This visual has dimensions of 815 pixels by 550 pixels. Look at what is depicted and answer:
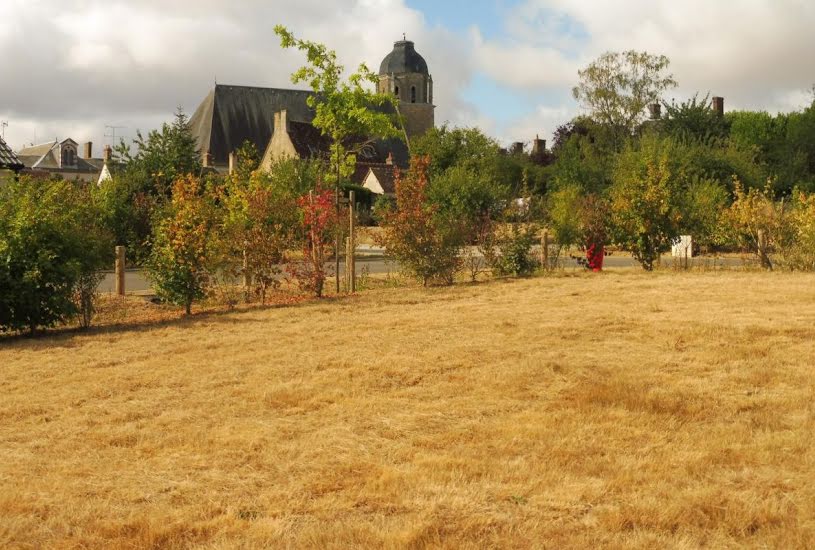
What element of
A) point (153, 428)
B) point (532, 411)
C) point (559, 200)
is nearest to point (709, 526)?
point (532, 411)

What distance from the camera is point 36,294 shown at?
460 inches

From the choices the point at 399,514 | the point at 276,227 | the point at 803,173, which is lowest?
the point at 399,514

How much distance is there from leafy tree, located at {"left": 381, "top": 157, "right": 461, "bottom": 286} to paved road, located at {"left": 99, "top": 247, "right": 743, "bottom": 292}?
1073 mm

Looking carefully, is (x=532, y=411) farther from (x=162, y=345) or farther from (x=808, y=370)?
(x=162, y=345)

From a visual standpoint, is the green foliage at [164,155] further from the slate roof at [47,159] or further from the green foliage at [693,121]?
the slate roof at [47,159]

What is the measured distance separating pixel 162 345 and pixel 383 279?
7802mm

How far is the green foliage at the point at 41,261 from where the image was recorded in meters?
11.6

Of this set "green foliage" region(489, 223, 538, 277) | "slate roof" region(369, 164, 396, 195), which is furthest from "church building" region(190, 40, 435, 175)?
"green foliage" region(489, 223, 538, 277)

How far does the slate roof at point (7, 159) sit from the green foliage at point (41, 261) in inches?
494

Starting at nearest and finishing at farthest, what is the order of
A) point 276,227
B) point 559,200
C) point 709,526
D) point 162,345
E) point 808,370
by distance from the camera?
point 709,526 → point 808,370 → point 162,345 → point 276,227 → point 559,200

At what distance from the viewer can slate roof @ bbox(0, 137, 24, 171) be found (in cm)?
2403

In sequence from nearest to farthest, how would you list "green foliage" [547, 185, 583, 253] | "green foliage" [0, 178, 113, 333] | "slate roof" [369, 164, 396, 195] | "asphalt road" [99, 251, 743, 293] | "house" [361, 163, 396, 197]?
"green foliage" [0, 178, 113, 333], "asphalt road" [99, 251, 743, 293], "green foliage" [547, 185, 583, 253], "slate roof" [369, 164, 396, 195], "house" [361, 163, 396, 197]

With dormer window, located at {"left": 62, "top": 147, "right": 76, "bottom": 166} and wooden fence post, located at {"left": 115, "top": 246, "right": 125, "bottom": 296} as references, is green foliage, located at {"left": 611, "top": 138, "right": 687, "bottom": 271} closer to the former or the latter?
wooden fence post, located at {"left": 115, "top": 246, "right": 125, "bottom": 296}

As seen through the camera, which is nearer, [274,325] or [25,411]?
[25,411]
